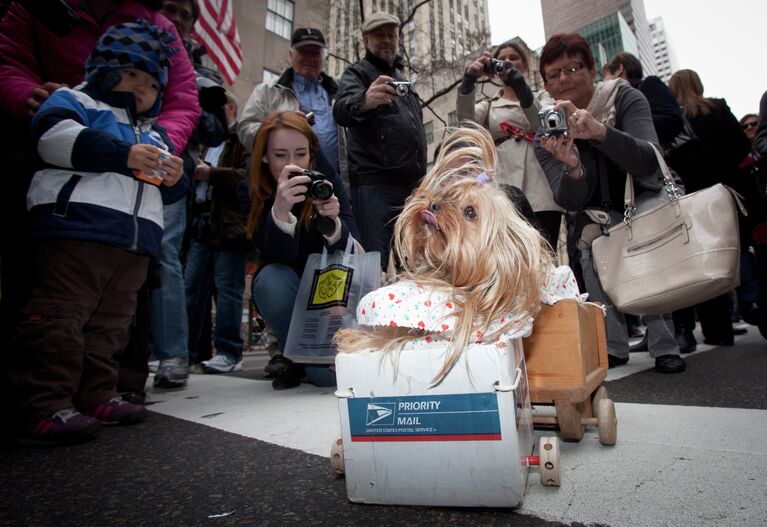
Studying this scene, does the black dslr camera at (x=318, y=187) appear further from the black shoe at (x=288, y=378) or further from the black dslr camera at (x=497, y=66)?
the black dslr camera at (x=497, y=66)

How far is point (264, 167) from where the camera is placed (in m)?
2.37

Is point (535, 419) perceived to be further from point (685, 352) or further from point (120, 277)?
point (685, 352)

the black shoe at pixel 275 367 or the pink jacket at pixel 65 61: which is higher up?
the pink jacket at pixel 65 61

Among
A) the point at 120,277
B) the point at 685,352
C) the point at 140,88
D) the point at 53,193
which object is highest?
the point at 140,88

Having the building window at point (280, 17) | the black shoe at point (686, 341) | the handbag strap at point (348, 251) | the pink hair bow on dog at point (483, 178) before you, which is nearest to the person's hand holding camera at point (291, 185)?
the handbag strap at point (348, 251)

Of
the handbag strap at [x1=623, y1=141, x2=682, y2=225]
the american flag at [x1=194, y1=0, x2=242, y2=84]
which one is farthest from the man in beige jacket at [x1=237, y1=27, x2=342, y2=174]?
the american flag at [x1=194, y1=0, x2=242, y2=84]

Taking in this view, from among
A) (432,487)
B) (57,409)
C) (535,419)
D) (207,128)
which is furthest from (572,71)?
(57,409)

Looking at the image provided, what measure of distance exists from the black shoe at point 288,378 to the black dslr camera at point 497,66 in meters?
1.94

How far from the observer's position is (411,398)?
0.90 m

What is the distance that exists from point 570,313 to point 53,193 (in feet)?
5.62

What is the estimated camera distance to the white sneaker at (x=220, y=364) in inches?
129

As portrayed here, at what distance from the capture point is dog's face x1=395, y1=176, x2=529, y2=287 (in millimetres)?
1077

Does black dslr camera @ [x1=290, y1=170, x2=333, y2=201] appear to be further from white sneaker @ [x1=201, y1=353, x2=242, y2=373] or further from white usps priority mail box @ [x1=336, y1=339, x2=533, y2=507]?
white sneaker @ [x1=201, y1=353, x2=242, y2=373]

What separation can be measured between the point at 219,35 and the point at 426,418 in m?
6.25
